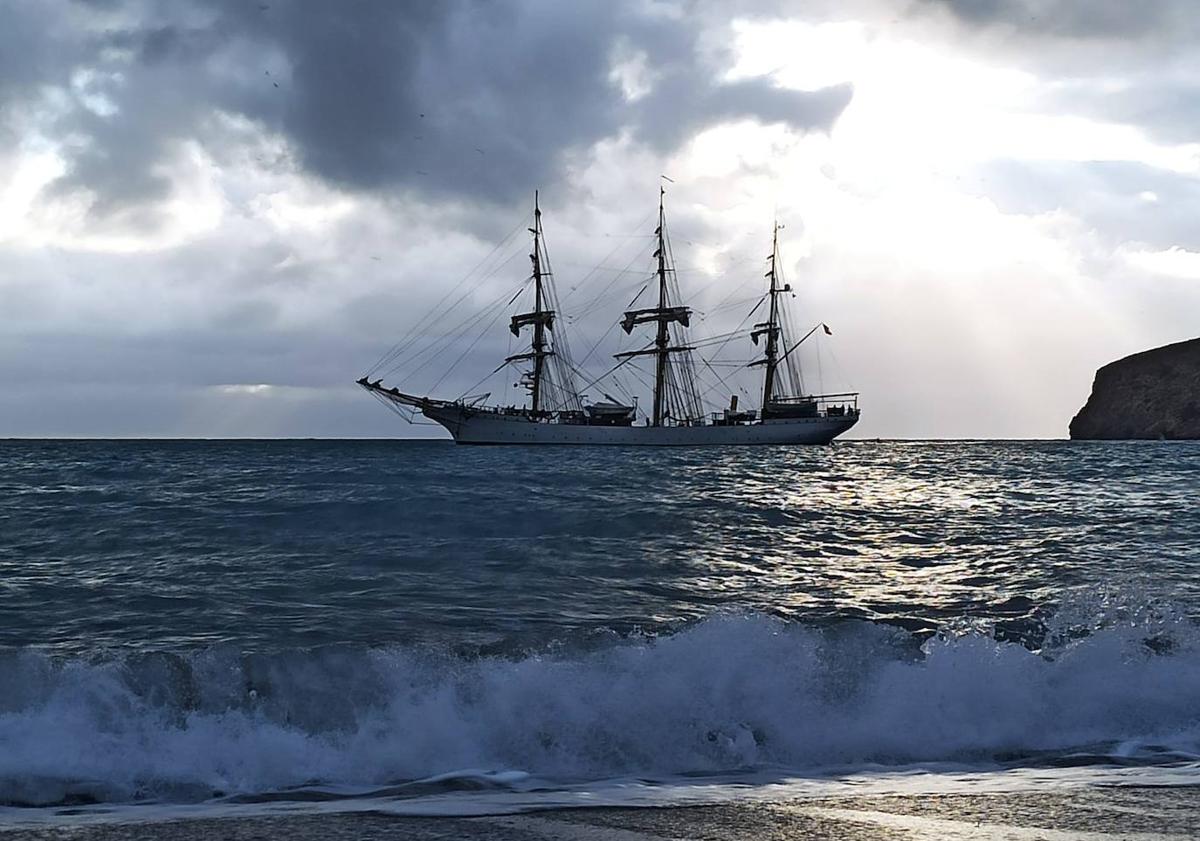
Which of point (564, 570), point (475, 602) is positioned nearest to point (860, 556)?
point (564, 570)

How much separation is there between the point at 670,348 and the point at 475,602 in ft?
311

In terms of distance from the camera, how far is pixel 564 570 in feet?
49.8

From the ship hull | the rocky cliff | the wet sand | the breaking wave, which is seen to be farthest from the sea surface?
the rocky cliff

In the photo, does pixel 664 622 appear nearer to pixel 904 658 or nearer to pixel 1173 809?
pixel 904 658

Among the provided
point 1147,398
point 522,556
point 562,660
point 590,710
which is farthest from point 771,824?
point 1147,398

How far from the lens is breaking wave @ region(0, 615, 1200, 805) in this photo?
6.90 m

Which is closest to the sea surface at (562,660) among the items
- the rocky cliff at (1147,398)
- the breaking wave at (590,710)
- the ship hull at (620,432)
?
the breaking wave at (590,710)

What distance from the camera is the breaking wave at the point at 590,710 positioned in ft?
22.6

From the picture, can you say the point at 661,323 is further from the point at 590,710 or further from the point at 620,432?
the point at 590,710

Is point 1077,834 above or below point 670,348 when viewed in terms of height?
below

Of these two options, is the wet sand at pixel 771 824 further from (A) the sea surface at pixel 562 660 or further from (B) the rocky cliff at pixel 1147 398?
(B) the rocky cliff at pixel 1147 398

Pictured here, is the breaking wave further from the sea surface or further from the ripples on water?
the ripples on water

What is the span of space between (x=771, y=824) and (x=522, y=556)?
475 inches

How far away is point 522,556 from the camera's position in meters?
16.2
